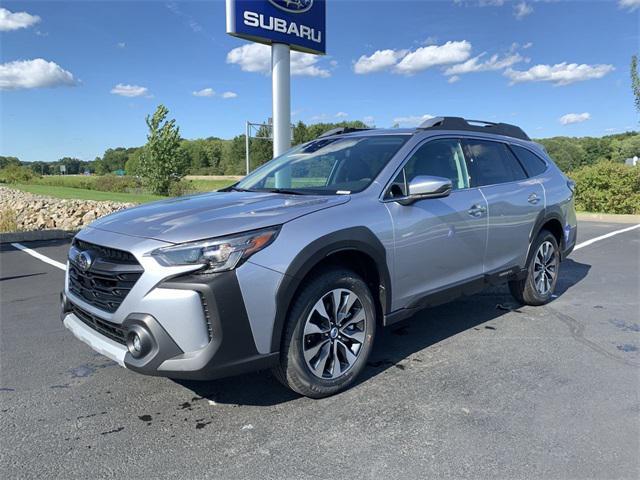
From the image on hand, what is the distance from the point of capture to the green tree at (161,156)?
1706 inches

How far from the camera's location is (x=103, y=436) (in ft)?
9.52

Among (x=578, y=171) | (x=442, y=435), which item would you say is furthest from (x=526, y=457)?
(x=578, y=171)

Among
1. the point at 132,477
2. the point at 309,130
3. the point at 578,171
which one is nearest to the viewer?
the point at 132,477

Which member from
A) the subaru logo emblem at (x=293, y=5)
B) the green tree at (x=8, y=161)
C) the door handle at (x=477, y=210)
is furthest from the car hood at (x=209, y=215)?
the green tree at (x=8, y=161)

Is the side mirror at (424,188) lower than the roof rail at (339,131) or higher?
lower

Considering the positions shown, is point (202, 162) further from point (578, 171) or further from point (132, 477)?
point (132, 477)

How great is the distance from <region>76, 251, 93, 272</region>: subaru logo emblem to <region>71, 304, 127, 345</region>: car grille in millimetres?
289

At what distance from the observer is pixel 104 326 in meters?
3.06

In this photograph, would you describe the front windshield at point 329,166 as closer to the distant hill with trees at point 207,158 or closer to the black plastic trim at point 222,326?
the black plastic trim at point 222,326

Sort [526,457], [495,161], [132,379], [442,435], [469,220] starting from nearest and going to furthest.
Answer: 1. [526,457]
2. [442,435]
3. [132,379]
4. [469,220]
5. [495,161]

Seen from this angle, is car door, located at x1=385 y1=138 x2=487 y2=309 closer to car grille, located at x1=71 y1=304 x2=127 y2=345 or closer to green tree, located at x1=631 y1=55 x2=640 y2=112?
car grille, located at x1=71 y1=304 x2=127 y2=345

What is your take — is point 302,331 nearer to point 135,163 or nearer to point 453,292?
point 453,292

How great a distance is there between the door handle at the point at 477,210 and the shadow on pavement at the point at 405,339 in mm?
1148

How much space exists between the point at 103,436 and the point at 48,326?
2472mm
